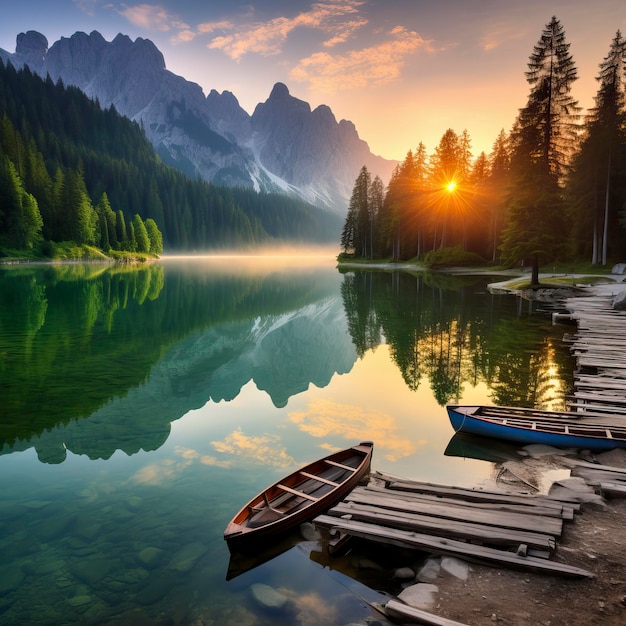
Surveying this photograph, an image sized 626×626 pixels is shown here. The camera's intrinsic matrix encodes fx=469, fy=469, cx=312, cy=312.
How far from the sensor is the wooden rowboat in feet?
24.5

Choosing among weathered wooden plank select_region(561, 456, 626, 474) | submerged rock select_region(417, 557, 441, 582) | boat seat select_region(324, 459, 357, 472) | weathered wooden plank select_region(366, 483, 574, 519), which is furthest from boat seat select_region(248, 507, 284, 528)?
weathered wooden plank select_region(561, 456, 626, 474)

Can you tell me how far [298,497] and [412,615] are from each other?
3.57m

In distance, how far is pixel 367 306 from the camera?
3959 centimetres

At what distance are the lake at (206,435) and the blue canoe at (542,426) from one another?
0.59 meters

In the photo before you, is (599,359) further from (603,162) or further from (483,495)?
(603,162)

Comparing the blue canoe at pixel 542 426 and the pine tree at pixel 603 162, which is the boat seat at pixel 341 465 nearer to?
the blue canoe at pixel 542 426

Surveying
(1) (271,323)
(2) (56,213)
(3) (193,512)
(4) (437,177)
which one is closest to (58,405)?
(3) (193,512)

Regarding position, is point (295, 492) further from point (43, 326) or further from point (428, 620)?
point (43, 326)

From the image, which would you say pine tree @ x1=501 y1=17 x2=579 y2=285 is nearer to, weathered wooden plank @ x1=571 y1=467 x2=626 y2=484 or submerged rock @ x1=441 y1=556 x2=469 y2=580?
weathered wooden plank @ x1=571 y1=467 x2=626 y2=484

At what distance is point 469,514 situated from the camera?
23.7ft

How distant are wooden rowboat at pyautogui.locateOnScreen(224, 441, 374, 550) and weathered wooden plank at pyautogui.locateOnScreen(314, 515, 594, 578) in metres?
0.62

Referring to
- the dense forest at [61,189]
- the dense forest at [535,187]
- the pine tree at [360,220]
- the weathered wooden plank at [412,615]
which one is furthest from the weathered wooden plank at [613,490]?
the dense forest at [61,189]

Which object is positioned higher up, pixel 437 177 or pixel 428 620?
pixel 437 177

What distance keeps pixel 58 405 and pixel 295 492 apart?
33.3 ft
